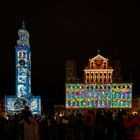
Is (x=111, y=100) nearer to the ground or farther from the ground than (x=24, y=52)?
nearer to the ground

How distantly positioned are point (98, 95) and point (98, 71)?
423 centimetres

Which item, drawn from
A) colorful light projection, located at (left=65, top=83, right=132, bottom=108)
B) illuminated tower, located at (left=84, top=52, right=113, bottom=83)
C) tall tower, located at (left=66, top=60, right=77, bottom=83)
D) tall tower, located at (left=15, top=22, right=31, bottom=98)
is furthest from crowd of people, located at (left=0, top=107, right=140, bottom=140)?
tall tower, located at (left=66, top=60, right=77, bottom=83)

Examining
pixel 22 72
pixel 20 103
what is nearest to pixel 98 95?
pixel 22 72

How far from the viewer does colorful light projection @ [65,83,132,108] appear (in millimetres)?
75938

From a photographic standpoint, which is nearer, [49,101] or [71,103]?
[71,103]

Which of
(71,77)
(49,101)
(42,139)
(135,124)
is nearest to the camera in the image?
(135,124)

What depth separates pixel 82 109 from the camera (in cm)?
7606

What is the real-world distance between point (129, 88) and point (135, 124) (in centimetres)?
6794

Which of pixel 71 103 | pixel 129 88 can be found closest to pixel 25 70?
pixel 71 103

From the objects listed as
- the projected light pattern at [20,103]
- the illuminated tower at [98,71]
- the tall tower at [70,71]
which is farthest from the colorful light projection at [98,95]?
the projected light pattern at [20,103]

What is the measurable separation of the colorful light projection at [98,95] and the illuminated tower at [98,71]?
1.06 metres

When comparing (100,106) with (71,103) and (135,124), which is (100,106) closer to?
(71,103)

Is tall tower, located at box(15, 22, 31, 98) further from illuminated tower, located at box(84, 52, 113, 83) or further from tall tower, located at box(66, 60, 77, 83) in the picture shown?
tall tower, located at box(66, 60, 77, 83)

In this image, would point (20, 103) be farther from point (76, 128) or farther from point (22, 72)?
point (76, 128)
